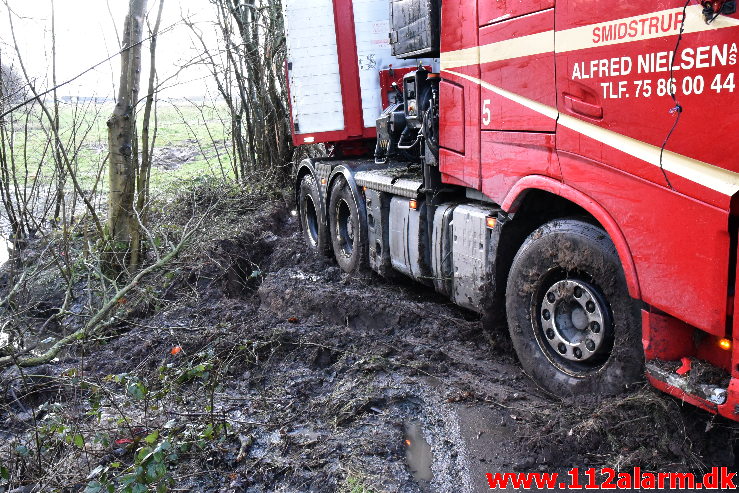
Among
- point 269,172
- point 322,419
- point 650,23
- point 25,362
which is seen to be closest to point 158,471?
point 322,419

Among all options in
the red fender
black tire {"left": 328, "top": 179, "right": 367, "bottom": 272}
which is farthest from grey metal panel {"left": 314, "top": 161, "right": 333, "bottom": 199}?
the red fender

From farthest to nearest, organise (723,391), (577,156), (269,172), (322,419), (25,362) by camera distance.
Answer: (269,172)
(25,362)
(322,419)
(577,156)
(723,391)

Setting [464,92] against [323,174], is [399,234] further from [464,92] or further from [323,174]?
[323,174]

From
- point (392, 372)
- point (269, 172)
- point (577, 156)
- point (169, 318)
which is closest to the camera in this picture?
point (577, 156)

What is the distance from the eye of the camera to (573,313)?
162 inches

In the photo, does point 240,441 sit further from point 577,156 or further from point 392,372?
point 577,156

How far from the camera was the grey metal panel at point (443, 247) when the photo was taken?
5602mm

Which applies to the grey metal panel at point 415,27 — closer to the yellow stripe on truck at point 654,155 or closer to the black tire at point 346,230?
the yellow stripe on truck at point 654,155

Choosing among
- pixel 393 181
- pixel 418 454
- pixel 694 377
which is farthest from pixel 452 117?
pixel 694 377

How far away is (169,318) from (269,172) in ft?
19.0

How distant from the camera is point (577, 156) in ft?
12.9

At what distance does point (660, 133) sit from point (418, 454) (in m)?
2.11

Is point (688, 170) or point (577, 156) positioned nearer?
point (688, 170)

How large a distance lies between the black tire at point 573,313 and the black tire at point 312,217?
4.35 m
